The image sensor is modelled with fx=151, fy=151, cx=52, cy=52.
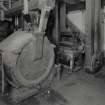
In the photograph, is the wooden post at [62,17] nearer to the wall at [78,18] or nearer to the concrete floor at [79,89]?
the wall at [78,18]

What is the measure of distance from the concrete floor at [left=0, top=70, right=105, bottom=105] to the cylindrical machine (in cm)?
34

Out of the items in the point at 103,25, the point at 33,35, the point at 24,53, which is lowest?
the point at 24,53

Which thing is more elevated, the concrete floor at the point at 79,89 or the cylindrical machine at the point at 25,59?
the cylindrical machine at the point at 25,59

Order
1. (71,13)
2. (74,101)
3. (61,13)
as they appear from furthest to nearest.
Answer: (71,13) < (61,13) < (74,101)

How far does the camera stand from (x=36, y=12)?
8.36 ft

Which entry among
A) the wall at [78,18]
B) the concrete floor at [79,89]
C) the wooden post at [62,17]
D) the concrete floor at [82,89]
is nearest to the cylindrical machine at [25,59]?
the concrete floor at [79,89]

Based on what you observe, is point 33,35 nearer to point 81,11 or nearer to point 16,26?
point 16,26

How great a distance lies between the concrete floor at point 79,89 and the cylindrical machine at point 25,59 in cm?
34

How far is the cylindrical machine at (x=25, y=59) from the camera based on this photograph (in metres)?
2.28

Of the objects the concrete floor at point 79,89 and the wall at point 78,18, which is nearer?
the concrete floor at point 79,89

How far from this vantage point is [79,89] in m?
2.60

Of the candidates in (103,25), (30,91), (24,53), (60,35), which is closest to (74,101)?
(30,91)

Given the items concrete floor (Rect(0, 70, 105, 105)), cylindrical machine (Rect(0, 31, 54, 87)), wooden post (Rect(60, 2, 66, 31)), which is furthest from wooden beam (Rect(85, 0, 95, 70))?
wooden post (Rect(60, 2, 66, 31))

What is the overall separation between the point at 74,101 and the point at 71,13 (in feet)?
12.0
